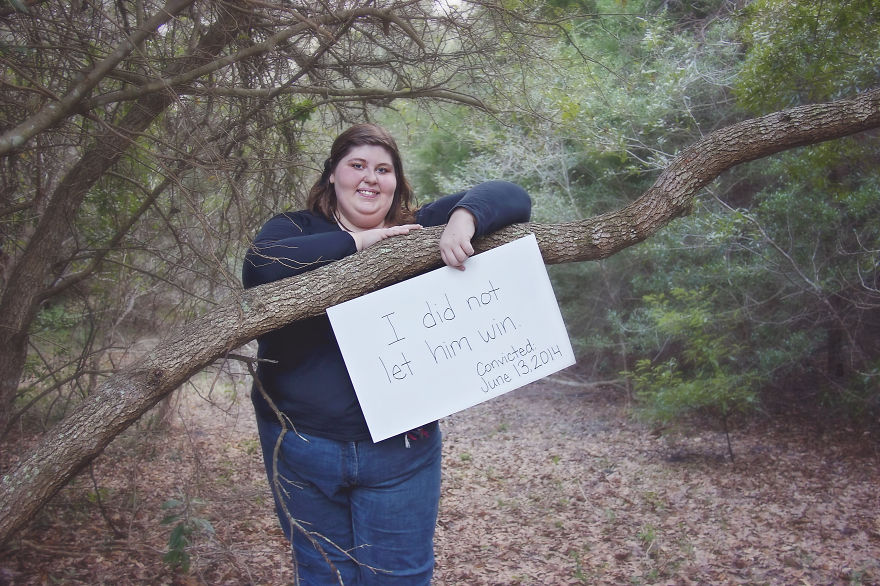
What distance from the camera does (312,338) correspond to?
201cm

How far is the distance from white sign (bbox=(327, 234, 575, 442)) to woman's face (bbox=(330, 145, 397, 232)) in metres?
0.30

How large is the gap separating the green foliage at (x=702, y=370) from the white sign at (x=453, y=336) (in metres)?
4.57

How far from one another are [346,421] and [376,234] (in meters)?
0.54

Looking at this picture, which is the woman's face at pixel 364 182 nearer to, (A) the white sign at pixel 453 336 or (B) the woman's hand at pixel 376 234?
(B) the woman's hand at pixel 376 234

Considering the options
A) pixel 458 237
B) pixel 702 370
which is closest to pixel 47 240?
pixel 458 237

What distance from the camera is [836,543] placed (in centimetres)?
455

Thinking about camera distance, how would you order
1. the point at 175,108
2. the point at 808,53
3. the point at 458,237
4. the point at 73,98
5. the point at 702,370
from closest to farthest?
1. the point at 458,237
2. the point at 73,98
3. the point at 175,108
4. the point at 808,53
5. the point at 702,370

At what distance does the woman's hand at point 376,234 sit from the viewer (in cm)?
197

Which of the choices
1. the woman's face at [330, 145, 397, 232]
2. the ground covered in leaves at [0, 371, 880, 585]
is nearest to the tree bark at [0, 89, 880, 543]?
the woman's face at [330, 145, 397, 232]

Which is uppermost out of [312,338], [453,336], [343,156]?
[343,156]

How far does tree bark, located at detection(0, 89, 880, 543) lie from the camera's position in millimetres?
1838

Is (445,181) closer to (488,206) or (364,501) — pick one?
(488,206)

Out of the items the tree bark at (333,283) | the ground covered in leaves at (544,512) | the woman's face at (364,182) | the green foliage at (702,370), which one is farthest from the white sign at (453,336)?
the green foliage at (702,370)

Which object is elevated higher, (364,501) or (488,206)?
(488,206)
